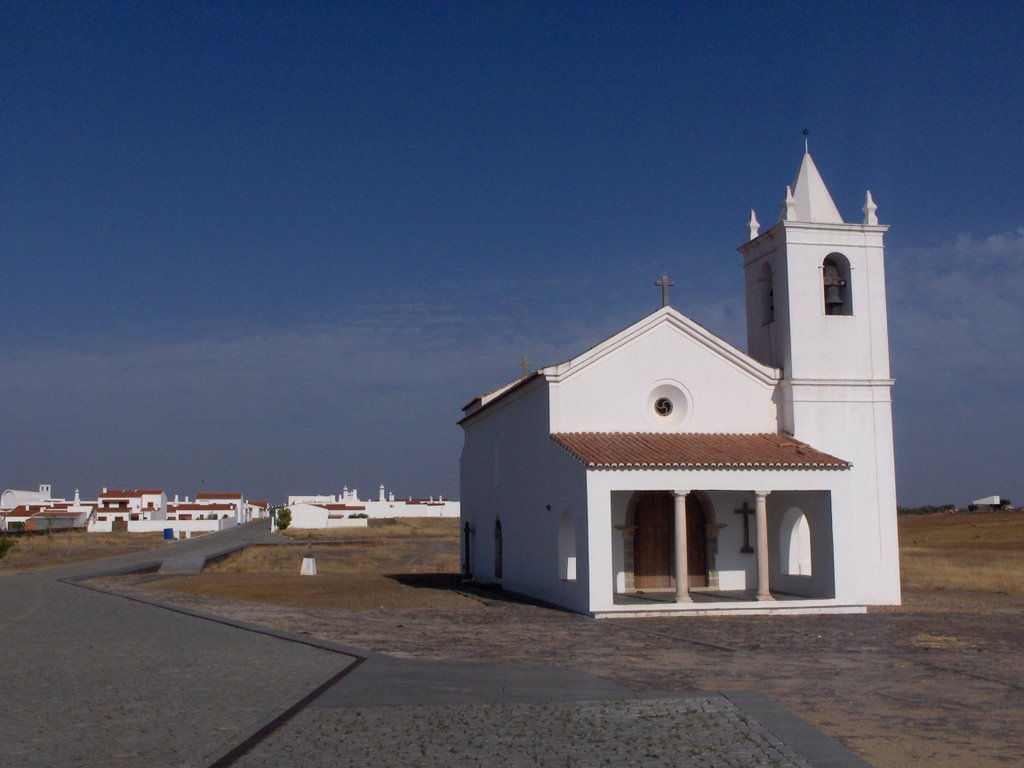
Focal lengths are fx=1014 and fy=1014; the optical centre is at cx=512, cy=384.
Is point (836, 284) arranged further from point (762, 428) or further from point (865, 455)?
point (865, 455)

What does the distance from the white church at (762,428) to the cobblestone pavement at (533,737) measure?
11396 mm

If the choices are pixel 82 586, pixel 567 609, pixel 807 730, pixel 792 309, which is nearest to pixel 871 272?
pixel 792 309

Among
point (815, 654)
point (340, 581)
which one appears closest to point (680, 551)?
point (815, 654)

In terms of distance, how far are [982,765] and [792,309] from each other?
53.7 feet

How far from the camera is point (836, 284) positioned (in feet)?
76.9

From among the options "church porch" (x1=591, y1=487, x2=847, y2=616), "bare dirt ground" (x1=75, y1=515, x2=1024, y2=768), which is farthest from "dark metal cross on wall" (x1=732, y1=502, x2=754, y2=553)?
"bare dirt ground" (x1=75, y1=515, x2=1024, y2=768)

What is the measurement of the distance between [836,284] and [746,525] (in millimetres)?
5945

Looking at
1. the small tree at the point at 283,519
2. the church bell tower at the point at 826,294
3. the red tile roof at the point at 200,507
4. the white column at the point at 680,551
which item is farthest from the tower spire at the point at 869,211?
the red tile roof at the point at 200,507

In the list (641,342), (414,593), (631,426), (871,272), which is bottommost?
(414,593)

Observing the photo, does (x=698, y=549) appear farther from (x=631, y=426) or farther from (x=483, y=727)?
(x=483, y=727)

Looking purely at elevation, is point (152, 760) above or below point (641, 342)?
below

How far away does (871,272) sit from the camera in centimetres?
2339

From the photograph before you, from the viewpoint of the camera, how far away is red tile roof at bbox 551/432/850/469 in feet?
65.1

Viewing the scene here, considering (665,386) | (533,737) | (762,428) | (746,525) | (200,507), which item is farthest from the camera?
(200,507)
